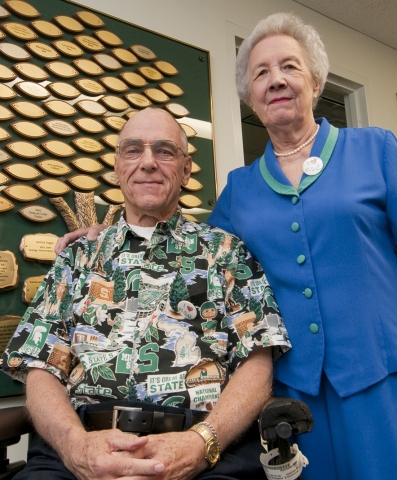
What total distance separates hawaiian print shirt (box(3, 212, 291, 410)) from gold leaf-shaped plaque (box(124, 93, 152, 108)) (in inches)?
31.2

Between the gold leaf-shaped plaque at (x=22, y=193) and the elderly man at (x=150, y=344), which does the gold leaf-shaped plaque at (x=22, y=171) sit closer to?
the gold leaf-shaped plaque at (x=22, y=193)

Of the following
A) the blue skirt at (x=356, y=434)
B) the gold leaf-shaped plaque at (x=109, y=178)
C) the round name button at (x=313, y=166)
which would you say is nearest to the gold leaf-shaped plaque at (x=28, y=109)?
the gold leaf-shaped plaque at (x=109, y=178)

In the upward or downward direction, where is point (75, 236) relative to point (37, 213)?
downward

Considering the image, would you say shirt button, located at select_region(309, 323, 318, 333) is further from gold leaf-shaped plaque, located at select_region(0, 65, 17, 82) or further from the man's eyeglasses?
gold leaf-shaped plaque, located at select_region(0, 65, 17, 82)

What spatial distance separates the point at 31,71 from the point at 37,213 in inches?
21.1

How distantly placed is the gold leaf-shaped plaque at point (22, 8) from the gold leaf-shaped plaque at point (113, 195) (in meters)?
0.72

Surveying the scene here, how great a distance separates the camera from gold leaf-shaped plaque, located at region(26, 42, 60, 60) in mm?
1747

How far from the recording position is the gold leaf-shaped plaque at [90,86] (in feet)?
6.08

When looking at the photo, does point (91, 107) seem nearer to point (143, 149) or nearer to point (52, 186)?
point (52, 186)

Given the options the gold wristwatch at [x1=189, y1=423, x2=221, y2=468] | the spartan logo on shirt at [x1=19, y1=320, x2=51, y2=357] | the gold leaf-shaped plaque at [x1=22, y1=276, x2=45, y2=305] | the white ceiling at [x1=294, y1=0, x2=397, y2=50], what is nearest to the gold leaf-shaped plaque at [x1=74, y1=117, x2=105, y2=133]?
the gold leaf-shaped plaque at [x1=22, y1=276, x2=45, y2=305]

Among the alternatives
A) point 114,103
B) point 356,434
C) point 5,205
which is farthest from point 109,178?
point 356,434

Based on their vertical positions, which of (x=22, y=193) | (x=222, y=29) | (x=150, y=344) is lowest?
(x=150, y=344)

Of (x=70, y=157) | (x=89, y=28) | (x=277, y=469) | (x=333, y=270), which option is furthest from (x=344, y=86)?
(x=277, y=469)

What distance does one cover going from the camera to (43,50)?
1776mm
